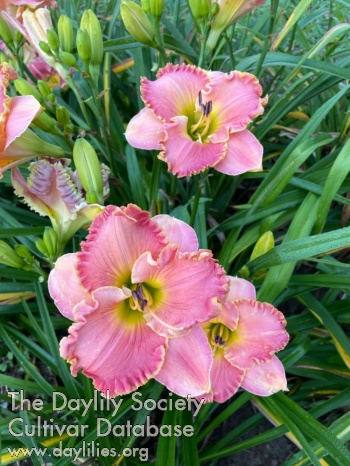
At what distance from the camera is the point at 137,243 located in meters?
0.56

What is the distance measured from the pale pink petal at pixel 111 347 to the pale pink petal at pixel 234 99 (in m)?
0.34

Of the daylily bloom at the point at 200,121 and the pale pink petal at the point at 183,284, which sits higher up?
the daylily bloom at the point at 200,121

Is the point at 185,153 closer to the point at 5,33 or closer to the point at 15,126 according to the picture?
the point at 15,126

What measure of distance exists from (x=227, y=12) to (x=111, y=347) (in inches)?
24.3

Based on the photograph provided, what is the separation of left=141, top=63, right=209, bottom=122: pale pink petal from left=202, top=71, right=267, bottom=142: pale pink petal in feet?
0.09

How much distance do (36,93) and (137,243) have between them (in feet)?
1.22

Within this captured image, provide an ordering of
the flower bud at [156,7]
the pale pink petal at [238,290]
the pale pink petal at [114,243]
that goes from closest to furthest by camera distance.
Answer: the pale pink petal at [114,243] < the pale pink petal at [238,290] < the flower bud at [156,7]

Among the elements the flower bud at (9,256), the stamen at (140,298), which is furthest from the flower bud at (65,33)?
the stamen at (140,298)

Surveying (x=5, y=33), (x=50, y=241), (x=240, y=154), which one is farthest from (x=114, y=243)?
(x=5, y=33)

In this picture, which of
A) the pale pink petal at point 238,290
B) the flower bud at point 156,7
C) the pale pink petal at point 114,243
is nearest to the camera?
the pale pink petal at point 114,243

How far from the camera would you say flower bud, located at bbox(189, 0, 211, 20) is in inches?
29.5

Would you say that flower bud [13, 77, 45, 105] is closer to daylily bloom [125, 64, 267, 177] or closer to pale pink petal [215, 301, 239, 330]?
daylily bloom [125, 64, 267, 177]

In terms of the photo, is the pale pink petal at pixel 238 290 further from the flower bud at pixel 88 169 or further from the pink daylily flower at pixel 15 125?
the pink daylily flower at pixel 15 125

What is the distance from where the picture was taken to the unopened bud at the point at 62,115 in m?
0.74
